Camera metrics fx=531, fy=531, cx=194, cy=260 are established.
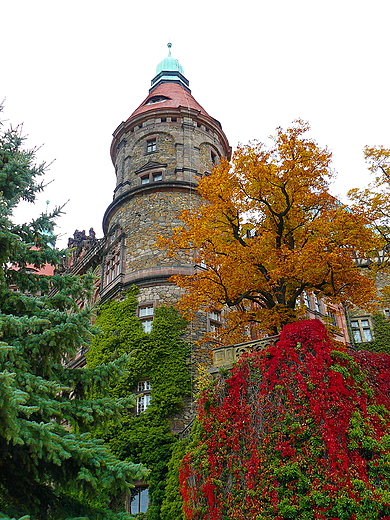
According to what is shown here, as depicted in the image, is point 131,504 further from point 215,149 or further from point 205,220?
point 215,149

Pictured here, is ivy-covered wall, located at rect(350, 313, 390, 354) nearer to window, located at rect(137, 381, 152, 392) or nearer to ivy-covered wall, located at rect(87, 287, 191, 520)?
ivy-covered wall, located at rect(87, 287, 191, 520)

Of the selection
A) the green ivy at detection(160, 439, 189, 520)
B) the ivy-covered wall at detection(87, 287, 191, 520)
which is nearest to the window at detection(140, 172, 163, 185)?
the ivy-covered wall at detection(87, 287, 191, 520)

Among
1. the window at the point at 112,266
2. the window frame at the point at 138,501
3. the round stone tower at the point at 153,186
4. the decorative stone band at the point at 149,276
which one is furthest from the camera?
the window at the point at 112,266

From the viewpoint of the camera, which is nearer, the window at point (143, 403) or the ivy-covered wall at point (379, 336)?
the window at point (143, 403)

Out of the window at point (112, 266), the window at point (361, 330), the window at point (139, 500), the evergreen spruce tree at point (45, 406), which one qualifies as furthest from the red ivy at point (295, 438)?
the window at point (361, 330)

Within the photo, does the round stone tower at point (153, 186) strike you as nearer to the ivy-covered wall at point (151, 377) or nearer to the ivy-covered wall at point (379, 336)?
the ivy-covered wall at point (151, 377)

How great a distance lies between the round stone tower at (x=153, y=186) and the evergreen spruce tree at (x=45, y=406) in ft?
32.3

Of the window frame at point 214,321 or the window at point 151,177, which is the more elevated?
the window at point 151,177

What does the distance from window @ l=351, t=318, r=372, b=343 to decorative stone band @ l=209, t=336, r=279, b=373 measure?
13.8 metres

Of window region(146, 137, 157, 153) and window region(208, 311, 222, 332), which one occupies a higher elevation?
window region(146, 137, 157, 153)

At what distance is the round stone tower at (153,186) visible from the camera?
67.2 feet

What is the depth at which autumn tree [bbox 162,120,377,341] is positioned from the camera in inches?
597

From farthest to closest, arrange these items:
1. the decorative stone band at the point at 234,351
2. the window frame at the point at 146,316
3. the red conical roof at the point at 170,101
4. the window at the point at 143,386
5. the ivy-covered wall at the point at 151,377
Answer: the red conical roof at the point at 170,101, the window frame at the point at 146,316, the window at the point at 143,386, the ivy-covered wall at the point at 151,377, the decorative stone band at the point at 234,351

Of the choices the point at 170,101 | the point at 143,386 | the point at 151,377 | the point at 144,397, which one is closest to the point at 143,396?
the point at 144,397
